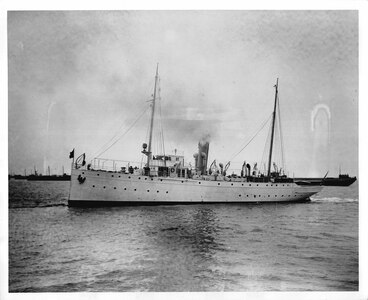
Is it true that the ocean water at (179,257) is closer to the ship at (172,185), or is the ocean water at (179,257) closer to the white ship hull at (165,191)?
the ship at (172,185)

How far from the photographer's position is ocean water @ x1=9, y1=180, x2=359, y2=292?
5.80 m

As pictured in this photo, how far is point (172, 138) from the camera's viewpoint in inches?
346

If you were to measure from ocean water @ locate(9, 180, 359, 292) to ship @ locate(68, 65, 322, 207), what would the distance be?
236 cm

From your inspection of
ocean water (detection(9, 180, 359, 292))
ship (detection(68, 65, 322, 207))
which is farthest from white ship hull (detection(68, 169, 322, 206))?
ocean water (detection(9, 180, 359, 292))

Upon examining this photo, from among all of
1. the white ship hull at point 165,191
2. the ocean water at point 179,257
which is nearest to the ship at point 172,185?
the white ship hull at point 165,191

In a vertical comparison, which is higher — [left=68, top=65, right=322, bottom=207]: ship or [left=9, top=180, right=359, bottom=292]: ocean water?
[left=68, top=65, right=322, bottom=207]: ship

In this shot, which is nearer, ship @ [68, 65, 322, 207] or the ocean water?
the ocean water

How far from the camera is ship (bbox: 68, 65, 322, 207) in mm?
11227

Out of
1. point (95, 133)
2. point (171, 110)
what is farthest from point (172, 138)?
point (95, 133)

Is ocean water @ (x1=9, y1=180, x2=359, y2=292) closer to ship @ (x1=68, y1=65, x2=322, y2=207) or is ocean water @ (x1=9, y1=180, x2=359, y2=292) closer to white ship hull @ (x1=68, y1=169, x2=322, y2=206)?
ship @ (x1=68, y1=65, x2=322, y2=207)
